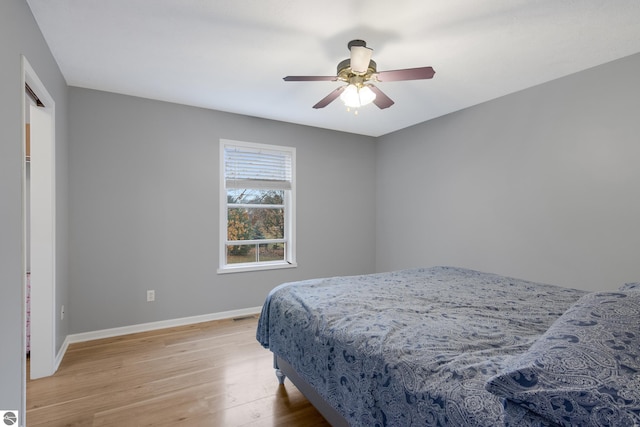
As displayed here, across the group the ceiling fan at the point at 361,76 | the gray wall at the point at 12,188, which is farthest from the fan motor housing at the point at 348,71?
the gray wall at the point at 12,188

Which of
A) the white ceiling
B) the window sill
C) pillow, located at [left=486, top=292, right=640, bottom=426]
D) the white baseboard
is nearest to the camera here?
pillow, located at [left=486, top=292, right=640, bottom=426]

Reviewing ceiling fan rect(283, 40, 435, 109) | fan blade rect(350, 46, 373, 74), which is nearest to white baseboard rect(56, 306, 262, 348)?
ceiling fan rect(283, 40, 435, 109)

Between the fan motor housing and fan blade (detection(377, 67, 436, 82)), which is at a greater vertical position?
A: the fan motor housing

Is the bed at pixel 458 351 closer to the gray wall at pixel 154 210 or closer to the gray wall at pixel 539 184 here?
the gray wall at pixel 539 184

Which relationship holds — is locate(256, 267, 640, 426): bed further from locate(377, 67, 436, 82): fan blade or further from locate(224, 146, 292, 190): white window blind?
locate(224, 146, 292, 190): white window blind

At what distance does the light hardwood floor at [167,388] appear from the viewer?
195cm

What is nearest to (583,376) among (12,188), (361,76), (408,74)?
(408,74)

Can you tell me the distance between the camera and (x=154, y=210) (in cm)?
343

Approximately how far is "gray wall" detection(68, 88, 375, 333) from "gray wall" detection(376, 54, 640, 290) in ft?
5.42

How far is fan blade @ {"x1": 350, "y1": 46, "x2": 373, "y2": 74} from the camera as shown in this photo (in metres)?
1.94

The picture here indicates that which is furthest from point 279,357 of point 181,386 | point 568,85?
point 568,85

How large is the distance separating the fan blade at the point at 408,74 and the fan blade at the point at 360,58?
5.1 inches

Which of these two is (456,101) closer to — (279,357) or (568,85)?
(568,85)

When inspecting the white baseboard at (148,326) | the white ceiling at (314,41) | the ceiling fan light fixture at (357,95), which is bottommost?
the white baseboard at (148,326)
